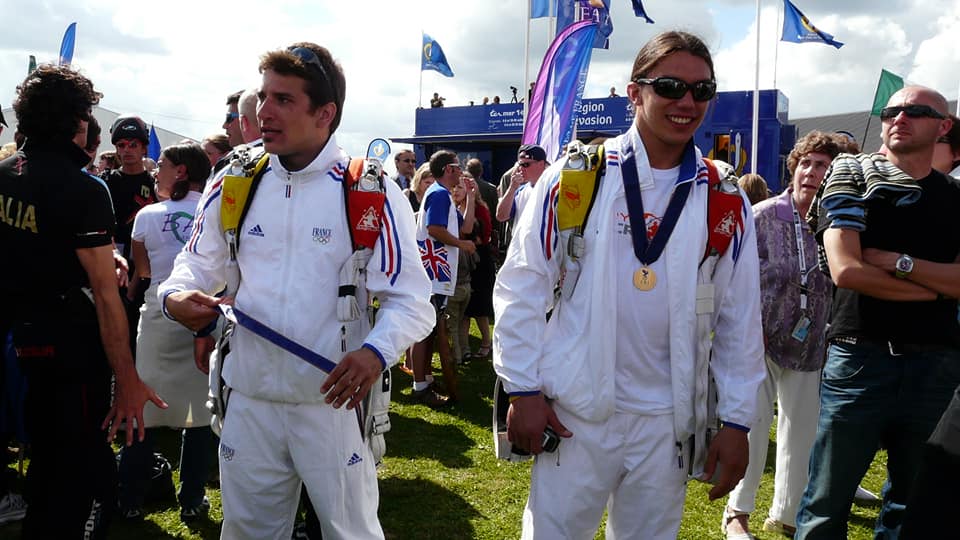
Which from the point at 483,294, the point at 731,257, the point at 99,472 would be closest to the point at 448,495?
the point at 99,472

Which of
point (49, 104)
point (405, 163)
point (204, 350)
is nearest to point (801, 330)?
point (204, 350)

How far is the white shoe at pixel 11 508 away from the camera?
15.1 feet

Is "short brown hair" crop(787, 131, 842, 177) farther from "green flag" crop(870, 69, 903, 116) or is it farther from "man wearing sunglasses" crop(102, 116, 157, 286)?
"green flag" crop(870, 69, 903, 116)

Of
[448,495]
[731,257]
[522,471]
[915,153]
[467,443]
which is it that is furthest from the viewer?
[467,443]

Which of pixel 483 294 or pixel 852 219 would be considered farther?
pixel 483 294

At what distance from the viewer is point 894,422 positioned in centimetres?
311

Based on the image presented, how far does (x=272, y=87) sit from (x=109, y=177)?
392 cm

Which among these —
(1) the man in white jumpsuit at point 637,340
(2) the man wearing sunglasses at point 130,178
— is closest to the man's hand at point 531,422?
(1) the man in white jumpsuit at point 637,340

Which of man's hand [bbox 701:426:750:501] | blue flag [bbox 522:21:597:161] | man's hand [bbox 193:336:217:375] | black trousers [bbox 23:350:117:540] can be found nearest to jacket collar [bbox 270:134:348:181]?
man's hand [bbox 193:336:217:375]

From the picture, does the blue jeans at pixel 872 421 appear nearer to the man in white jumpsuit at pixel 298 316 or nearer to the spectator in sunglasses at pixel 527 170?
the man in white jumpsuit at pixel 298 316

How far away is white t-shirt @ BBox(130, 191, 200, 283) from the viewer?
461cm

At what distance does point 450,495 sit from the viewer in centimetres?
524

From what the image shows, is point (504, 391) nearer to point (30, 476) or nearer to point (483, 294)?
point (30, 476)

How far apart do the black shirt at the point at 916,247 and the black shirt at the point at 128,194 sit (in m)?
5.03
